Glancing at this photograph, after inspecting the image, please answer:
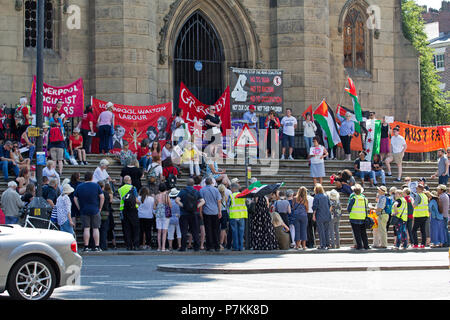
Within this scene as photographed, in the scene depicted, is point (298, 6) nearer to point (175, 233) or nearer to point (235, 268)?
point (175, 233)

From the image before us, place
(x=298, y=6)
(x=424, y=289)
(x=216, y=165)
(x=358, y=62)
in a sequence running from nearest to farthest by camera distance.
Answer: (x=424, y=289), (x=216, y=165), (x=298, y=6), (x=358, y=62)

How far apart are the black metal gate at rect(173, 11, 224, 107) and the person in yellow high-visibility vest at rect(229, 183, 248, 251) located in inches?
394

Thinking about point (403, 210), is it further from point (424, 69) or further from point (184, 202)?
point (424, 69)

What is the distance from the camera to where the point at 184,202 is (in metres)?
21.7

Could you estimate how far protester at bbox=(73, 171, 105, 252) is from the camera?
68.4 feet

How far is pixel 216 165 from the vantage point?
25.4 meters

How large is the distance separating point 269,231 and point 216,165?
352 centimetres

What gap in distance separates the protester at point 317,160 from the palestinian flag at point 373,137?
2895 millimetres

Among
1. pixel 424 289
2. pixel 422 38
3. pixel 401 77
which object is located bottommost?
pixel 424 289

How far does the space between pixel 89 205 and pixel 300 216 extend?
545 centimetres

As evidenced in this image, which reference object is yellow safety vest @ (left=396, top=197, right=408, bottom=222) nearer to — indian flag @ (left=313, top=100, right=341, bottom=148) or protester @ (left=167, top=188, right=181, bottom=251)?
indian flag @ (left=313, top=100, right=341, bottom=148)

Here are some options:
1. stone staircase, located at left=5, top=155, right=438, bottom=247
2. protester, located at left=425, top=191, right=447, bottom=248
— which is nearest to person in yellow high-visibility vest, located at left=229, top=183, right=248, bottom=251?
stone staircase, located at left=5, top=155, right=438, bottom=247

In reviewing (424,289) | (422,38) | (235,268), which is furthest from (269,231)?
(422,38)

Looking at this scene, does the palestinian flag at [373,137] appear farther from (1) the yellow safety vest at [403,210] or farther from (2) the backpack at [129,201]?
(2) the backpack at [129,201]
